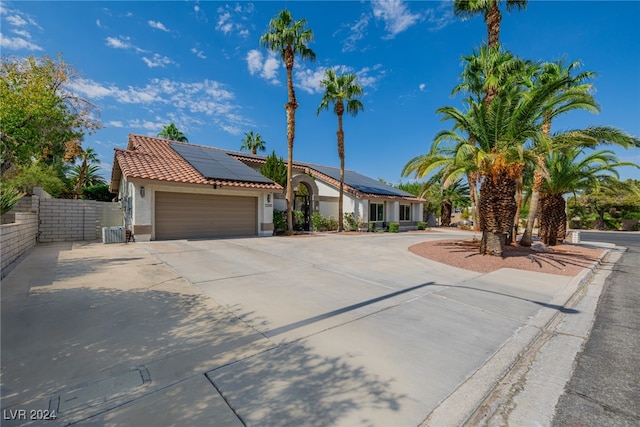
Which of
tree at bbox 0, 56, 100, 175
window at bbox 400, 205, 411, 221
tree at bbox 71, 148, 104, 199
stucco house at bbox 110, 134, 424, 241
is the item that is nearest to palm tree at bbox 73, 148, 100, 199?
tree at bbox 71, 148, 104, 199

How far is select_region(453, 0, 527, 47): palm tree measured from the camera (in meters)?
13.8

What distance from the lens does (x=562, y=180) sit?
15.0m

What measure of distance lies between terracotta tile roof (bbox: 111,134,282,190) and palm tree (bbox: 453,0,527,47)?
548 inches

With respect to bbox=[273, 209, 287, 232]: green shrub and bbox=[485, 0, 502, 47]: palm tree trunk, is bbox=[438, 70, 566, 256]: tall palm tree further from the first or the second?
bbox=[273, 209, 287, 232]: green shrub

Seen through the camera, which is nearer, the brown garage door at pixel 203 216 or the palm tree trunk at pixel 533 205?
the brown garage door at pixel 203 216

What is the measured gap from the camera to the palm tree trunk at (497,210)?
10.6 meters

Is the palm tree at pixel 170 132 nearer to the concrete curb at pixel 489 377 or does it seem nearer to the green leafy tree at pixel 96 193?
the green leafy tree at pixel 96 193

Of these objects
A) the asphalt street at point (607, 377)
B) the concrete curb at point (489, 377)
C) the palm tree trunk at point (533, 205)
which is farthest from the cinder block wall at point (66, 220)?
the palm tree trunk at point (533, 205)

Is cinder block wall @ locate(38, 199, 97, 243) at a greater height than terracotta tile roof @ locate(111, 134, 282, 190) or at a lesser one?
lesser

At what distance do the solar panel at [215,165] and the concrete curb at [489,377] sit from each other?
45.7 feet

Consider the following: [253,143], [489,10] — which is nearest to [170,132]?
[253,143]

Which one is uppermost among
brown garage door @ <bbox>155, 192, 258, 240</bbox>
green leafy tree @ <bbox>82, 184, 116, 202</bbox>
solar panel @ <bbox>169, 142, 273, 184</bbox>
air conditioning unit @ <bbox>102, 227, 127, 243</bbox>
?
solar panel @ <bbox>169, 142, 273, 184</bbox>

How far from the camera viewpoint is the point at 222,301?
16.6 ft

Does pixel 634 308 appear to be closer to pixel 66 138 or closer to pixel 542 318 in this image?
pixel 542 318
